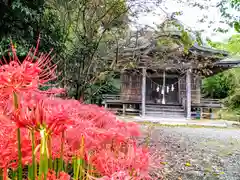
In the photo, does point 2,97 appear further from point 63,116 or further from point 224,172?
point 224,172

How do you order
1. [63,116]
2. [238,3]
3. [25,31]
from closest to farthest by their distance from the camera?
[63,116]
[238,3]
[25,31]

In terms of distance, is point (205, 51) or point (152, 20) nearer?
point (152, 20)

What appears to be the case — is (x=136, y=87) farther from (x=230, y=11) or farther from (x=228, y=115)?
(x=230, y=11)

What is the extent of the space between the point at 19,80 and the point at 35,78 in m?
0.05

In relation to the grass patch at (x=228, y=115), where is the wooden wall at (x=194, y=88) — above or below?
above

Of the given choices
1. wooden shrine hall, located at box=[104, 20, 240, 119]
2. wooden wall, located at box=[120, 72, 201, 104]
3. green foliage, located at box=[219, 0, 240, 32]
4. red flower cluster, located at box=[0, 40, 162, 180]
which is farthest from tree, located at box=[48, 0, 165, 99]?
wooden wall, located at box=[120, 72, 201, 104]

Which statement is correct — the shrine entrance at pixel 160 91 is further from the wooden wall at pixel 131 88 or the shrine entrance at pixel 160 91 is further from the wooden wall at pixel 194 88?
the wooden wall at pixel 131 88

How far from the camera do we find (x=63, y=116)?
708 millimetres

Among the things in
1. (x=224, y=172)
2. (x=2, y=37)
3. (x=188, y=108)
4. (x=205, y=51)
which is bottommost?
(x=224, y=172)

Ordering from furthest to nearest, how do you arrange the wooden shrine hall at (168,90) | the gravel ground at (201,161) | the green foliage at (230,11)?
the wooden shrine hall at (168,90)
the green foliage at (230,11)
the gravel ground at (201,161)

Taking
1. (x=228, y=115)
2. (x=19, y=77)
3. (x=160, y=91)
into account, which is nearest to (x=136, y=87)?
(x=160, y=91)

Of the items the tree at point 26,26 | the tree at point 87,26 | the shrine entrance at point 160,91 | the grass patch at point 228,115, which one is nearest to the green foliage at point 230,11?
the tree at point 87,26

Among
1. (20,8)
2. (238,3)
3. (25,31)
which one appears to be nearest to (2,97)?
(238,3)

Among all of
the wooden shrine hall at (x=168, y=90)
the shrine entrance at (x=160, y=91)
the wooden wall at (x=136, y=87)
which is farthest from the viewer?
the shrine entrance at (x=160, y=91)
